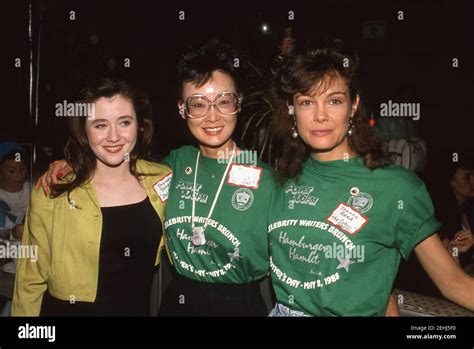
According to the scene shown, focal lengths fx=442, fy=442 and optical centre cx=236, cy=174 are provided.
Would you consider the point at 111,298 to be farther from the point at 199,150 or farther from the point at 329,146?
the point at 329,146

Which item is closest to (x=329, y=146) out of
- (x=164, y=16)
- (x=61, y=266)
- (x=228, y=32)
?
(x=61, y=266)

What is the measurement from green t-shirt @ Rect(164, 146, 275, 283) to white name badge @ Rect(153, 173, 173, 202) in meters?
0.04

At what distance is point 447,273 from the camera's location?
5.03 ft

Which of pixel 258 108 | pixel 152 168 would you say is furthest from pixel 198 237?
pixel 258 108

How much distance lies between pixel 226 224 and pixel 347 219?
0.49 meters

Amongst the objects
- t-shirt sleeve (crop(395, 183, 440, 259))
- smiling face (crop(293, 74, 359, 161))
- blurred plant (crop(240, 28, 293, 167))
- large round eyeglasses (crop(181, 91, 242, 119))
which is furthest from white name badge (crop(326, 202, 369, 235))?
blurred plant (crop(240, 28, 293, 167))

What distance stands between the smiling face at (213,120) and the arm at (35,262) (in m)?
0.69

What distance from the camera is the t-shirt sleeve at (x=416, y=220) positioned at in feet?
4.98

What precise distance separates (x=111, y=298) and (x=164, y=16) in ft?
13.8

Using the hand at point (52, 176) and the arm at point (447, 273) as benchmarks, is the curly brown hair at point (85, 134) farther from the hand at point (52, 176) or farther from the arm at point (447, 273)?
the arm at point (447, 273)

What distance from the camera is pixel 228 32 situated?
5051 millimetres

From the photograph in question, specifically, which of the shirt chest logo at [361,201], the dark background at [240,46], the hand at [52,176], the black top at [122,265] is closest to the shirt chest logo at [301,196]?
the shirt chest logo at [361,201]

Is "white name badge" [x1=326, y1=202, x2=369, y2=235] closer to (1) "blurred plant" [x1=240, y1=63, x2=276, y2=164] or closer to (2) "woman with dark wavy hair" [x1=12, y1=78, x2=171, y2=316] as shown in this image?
(2) "woman with dark wavy hair" [x1=12, y1=78, x2=171, y2=316]

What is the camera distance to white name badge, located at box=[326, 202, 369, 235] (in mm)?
1575
